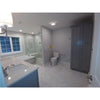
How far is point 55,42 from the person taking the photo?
3.57 m

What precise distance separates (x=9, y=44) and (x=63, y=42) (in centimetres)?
373

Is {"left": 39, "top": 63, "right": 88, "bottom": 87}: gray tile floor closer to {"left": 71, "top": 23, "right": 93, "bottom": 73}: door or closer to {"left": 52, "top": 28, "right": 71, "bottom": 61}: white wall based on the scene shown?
{"left": 71, "top": 23, "right": 93, "bottom": 73}: door

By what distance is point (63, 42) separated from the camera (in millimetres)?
3275

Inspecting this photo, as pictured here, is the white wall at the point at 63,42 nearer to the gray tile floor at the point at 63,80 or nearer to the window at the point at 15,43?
the gray tile floor at the point at 63,80

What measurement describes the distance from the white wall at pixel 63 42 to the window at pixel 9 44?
287 cm

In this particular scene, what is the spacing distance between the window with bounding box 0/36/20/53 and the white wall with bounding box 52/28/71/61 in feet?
9.43

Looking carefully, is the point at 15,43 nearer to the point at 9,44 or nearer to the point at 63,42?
the point at 9,44

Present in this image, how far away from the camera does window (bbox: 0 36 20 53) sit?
333 cm
